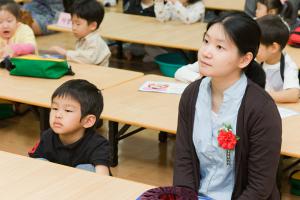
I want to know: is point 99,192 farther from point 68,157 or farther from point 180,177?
point 68,157

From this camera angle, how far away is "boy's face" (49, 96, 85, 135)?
3229 millimetres

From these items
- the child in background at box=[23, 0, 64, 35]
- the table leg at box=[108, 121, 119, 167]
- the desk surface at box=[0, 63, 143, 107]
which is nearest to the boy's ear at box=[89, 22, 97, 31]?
the desk surface at box=[0, 63, 143, 107]

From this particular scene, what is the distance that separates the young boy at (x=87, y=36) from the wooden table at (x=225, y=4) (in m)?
2.23

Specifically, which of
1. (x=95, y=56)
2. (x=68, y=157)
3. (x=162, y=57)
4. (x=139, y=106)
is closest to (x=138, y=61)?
(x=162, y=57)

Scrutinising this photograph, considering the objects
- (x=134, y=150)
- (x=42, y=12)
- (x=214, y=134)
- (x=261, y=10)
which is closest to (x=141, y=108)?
(x=134, y=150)

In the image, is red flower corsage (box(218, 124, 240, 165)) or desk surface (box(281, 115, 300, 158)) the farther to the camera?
desk surface (box(281, 115, 300, 158))

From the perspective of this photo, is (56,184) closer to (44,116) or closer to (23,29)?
(44,116)

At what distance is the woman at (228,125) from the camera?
8.93ft

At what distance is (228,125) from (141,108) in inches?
53.4

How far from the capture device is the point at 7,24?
527 centimetres

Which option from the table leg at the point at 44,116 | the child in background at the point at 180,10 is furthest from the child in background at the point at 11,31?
the child in background at the point at 180,10

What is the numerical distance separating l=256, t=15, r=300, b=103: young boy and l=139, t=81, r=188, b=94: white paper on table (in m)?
0.58

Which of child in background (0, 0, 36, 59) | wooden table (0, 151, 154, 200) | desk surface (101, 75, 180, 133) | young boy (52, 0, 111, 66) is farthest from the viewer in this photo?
young boy (52, 0, 111, 66)

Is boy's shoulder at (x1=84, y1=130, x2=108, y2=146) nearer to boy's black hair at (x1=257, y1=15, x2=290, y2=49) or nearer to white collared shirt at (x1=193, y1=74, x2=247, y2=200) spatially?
white collared shirt at (x1=193, y1=74, x2=247, y2=200)
